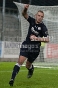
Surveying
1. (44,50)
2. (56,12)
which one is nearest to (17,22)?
(44,50)

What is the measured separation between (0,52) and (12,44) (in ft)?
4.00

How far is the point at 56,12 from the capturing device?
1958 centimetres

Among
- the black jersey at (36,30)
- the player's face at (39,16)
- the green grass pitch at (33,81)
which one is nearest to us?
the player's face at (39,16)

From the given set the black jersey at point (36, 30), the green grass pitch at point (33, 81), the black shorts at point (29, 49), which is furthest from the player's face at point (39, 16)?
the green grass pitch at point (33, 81)

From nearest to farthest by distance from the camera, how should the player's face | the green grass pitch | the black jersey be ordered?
the player's face
the green grass pitch
the black jersey

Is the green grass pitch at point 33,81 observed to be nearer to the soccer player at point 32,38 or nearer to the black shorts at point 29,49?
the soccer player at point 32,38

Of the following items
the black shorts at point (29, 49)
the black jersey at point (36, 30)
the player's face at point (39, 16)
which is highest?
the player's face at point (39, 16)

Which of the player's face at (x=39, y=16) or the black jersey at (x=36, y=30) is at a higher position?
the player's face at (x=39, y=16)

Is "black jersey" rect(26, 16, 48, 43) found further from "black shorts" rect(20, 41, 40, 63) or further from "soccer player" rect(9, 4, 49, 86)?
"black shorts" rect(20, 41, 40, 63)

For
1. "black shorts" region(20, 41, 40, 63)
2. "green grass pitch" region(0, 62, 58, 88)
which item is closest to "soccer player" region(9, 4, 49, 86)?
"black shorts" region(20, 41, 40, 63)

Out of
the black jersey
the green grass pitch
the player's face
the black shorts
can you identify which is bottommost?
the green grass pitch

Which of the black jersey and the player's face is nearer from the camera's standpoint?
the player's face

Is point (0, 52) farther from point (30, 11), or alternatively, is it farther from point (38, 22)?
point (38, 22)

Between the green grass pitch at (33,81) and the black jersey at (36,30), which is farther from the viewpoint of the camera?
the black jersey at (36,30)
